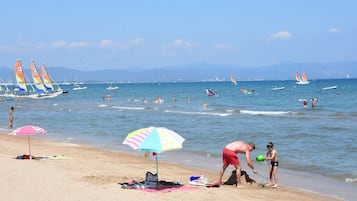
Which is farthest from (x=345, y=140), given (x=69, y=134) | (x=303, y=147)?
(x=69, y=134)

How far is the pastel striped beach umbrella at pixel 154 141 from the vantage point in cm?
1149

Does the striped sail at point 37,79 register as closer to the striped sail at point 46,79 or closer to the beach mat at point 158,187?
the striped sail at point 46,79

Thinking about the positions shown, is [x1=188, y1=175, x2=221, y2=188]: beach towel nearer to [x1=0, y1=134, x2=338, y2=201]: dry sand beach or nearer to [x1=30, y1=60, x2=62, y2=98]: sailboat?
[x1=0, y1=134, x2=338, y2=201]: dry sand beach

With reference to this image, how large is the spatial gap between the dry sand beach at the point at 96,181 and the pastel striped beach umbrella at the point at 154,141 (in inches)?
37.9

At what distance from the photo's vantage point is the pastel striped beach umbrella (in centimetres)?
1149

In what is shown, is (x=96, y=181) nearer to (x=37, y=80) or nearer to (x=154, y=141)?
(x=154, y=141)

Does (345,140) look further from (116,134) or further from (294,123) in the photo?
(116,134)

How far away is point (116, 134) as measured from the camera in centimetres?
2728

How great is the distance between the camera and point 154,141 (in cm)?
1159

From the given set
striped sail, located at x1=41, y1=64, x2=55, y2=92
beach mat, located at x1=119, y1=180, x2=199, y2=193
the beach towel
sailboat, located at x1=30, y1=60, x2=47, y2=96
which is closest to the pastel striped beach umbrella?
beach mat, located at x1=119, y1=180, x2=199, y2=193

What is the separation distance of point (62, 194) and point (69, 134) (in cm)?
1774

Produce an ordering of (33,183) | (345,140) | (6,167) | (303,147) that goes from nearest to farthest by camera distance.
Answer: (33,183) < (6,167) < (303,147) < (345,140)

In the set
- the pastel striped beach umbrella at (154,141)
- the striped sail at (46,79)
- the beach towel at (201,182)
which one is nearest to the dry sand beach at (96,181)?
the beach towel at (201,182)

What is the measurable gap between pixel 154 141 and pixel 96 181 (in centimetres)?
205
